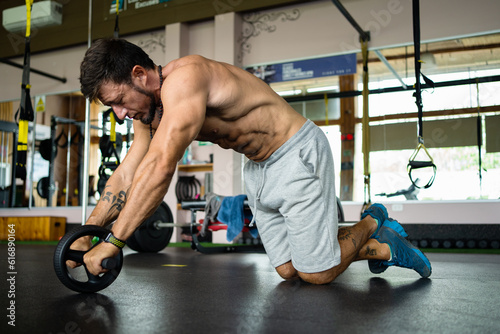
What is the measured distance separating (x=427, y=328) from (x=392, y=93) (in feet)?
17.4

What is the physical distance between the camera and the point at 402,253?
2.06 metres

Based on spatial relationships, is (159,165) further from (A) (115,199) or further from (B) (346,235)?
(B) (346,235)

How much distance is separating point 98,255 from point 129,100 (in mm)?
582

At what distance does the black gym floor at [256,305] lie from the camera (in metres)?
1.11

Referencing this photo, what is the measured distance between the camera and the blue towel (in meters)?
3.66

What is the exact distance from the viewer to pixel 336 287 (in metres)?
1.84

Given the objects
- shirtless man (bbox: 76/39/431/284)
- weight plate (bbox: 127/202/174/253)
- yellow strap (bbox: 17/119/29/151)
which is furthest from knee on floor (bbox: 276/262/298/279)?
yellow strap (bbox: 17/119/29/151)

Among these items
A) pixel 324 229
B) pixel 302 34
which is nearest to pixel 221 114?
pixel 324 229

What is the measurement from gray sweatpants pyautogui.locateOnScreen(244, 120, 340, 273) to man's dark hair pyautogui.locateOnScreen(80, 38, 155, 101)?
707 mm

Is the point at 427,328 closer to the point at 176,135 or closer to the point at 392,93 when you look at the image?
the point at 176,135

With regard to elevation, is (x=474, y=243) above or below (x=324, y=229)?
below

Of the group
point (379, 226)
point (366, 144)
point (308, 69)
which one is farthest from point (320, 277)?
point (308, 69)

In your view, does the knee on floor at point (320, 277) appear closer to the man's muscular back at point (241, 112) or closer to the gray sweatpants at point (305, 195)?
the gray sweatpants at point (305, 195)

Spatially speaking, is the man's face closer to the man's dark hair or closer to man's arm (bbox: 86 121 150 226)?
the man's dark hair
